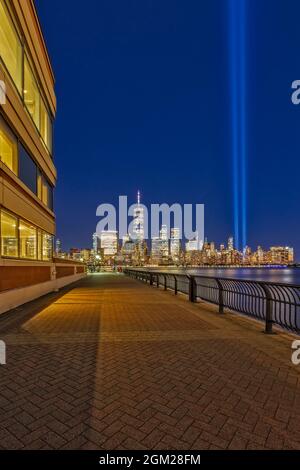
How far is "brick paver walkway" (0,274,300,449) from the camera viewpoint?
309 cm

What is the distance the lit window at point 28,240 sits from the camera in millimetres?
13781

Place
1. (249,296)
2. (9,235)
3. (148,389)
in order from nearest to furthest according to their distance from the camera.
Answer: (148,389)
(249,296)
(9,235)

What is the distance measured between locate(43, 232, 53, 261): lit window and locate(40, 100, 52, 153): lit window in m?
5.82

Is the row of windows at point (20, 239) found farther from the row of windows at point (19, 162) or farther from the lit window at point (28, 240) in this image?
the row of windows at point (19, 162)

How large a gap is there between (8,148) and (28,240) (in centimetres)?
444

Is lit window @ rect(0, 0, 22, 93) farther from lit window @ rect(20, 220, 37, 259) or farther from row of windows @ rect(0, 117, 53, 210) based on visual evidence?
lit window @ rect(20, 220, 37, 259)

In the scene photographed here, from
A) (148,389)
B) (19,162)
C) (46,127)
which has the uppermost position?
(46,127)

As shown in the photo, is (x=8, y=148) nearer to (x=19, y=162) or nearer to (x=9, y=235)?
(x=19, y=162)

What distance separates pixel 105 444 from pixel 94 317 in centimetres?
669

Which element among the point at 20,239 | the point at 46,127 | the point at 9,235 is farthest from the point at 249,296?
the point at 46,127

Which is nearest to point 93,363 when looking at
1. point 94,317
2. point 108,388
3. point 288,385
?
point 108,388

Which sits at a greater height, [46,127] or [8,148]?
[46,127]

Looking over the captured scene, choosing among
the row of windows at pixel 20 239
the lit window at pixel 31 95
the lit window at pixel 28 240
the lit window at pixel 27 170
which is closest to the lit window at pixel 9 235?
the row of windows at pixel 20 239

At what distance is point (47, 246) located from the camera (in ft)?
67.1
